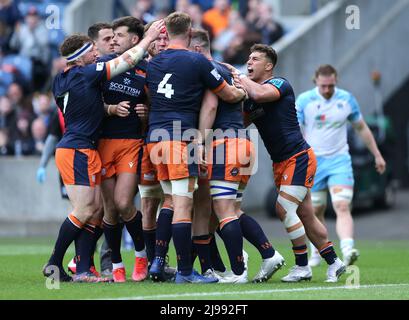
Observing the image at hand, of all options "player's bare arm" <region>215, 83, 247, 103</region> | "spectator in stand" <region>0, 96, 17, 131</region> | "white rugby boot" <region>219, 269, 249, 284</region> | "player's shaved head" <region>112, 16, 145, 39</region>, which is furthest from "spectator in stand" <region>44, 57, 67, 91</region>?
"white rugby boot" <region>219, 269, 249, 284</region>

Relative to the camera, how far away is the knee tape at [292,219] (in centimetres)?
1116

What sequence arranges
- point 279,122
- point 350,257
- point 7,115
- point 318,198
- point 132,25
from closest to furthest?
point 279,122, point 132,25, point 350,257, point 318,198, point 7,115

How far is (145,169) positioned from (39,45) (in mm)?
12891

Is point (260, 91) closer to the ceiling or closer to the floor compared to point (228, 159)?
closer to the ceiling

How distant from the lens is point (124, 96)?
37.0ft

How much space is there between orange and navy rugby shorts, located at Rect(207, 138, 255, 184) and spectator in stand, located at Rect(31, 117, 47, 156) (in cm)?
1099

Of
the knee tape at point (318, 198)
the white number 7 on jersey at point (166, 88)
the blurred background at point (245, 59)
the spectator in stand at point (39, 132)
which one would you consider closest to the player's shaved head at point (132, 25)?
the white number 7 on jersey at point (166, 88)

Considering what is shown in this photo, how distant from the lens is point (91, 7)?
24516mm

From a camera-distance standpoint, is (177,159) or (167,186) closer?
(177,159)

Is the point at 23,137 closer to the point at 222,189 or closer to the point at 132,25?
the point at 132,25

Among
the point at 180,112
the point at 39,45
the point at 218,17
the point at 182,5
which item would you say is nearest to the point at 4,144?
the point at 39,45

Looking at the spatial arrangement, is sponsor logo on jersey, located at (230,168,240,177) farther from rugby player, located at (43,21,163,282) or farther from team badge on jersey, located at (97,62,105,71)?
team badge on jersey, located at (97,62,105,71)

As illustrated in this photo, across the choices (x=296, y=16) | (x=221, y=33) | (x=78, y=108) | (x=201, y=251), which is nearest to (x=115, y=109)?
(x=78, y=108)

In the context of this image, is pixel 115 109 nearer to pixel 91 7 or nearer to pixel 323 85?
pixel 323 85
